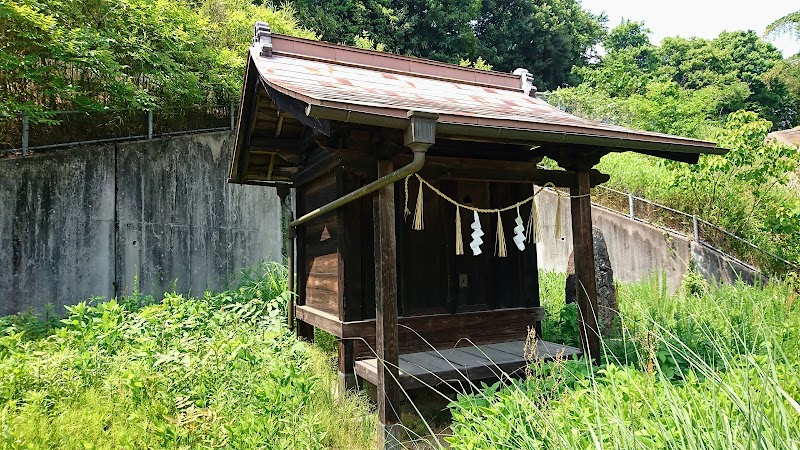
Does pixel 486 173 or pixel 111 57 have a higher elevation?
pixel 111 57

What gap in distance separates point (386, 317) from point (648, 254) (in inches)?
373

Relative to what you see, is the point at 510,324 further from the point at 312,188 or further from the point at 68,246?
the point at 68,246

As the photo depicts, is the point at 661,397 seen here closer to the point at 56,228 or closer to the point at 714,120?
the point at 56,228

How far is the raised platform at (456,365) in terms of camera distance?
421cm

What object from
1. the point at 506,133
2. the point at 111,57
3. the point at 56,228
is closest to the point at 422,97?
the point at 506,133

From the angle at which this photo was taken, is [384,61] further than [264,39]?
Yes

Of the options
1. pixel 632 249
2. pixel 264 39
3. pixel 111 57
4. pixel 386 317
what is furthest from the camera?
pixel 632 249

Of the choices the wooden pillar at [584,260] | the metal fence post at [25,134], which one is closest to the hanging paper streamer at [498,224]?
the wooden pillar at [584,260]

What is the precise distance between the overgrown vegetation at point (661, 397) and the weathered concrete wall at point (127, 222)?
663cm

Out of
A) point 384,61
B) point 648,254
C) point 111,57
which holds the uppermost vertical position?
point 111,57

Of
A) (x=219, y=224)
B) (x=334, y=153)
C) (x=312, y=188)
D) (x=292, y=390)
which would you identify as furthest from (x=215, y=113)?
(x=292, y=390)

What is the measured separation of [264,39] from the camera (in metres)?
5.39

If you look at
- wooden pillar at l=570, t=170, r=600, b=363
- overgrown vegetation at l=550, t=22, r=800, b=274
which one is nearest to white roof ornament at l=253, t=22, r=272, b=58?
wooden pillar at l=570, t=170, r=600, b=363

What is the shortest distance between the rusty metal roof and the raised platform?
1.87 metres
